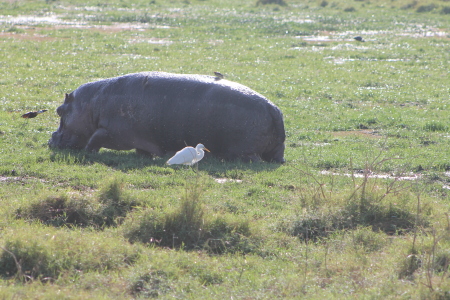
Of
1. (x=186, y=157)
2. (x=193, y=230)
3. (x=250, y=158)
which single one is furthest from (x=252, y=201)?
(x=250, y=158)

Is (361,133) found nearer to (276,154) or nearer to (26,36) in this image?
(276,154)

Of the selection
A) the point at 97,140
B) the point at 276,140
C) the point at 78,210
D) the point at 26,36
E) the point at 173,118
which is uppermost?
the point at 173,118

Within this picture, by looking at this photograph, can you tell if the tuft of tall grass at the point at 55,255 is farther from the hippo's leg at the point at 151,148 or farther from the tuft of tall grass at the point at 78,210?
the hippo's leg at the point at 151,148

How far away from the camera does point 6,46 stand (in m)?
20.5

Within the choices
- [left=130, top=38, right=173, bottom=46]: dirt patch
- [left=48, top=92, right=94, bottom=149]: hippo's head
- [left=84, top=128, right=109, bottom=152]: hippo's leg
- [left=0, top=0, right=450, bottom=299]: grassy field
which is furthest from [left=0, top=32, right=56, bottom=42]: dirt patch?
[left=84, top=128, right=109, bottom=152]: hippo's leg

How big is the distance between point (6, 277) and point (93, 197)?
1776 mm

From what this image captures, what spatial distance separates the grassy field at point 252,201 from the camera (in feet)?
17.1

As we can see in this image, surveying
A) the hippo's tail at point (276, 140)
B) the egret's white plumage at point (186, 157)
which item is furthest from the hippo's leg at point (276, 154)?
the egret's white plumage at point (186, 157)

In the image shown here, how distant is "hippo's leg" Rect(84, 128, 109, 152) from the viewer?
958 centimetres

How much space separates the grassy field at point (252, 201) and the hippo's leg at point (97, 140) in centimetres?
32

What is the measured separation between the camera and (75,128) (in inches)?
390

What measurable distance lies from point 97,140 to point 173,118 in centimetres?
126

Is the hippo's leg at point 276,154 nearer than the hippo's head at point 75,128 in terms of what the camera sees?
Yes

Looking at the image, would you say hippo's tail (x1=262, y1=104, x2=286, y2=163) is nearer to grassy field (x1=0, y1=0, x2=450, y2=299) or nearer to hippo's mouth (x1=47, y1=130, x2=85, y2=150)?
grassy field (x1=0, y1=0, x2=450, y2=299)
